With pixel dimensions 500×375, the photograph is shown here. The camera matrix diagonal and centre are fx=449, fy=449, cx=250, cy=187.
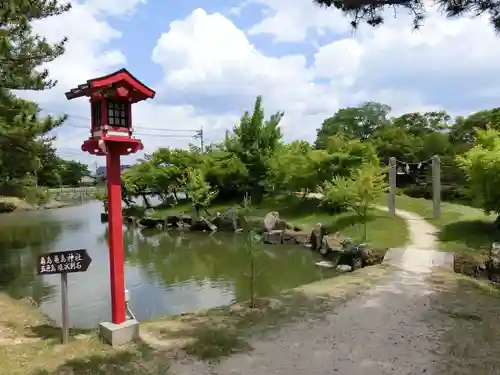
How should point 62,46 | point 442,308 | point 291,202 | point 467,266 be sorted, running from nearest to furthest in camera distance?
point 442,308, point 467,266, point 62,46, point 291,202

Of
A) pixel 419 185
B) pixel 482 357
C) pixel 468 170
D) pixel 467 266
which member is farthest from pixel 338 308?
pixel 419 185

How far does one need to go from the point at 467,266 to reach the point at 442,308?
3.08 m

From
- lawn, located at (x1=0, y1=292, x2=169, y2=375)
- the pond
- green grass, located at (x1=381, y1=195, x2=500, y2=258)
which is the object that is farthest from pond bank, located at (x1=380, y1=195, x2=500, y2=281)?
lawn, located at (x1=0, y1=292, x2=169, y2=375)

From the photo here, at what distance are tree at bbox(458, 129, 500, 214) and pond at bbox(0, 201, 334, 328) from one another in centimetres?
474

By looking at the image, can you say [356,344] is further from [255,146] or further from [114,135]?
[255,146]

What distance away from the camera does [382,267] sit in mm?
10125

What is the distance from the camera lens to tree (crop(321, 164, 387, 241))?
15000 millimetres

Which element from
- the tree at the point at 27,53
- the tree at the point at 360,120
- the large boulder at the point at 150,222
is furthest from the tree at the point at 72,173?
the tree at the point at 27,53

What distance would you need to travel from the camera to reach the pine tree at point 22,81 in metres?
9.45

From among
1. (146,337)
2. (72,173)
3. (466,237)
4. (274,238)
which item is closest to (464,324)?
(146,337)

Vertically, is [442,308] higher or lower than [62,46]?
lower

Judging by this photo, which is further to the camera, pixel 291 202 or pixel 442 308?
pixel 291 202

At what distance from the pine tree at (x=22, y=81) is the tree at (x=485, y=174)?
1130cm

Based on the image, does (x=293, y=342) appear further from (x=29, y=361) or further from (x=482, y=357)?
(x=29, y=361)
